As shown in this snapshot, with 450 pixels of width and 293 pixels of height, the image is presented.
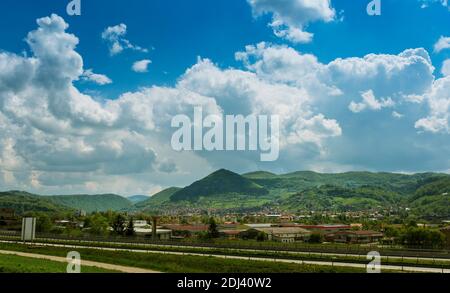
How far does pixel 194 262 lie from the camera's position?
42.8 m

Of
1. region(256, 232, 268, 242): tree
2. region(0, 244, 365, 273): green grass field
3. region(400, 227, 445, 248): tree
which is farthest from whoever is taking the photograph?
region(256, 232, 268, 242): tree

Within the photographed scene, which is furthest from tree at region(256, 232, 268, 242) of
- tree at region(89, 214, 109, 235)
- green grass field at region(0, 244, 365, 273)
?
green grass field at region(0, 244, 365, 273)

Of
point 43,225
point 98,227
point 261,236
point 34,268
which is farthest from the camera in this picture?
point 43,225

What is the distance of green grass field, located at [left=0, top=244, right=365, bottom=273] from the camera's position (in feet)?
122

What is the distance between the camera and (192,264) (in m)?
42.0

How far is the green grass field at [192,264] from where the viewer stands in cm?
3728

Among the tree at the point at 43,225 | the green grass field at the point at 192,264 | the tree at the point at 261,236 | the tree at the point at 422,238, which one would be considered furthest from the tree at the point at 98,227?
the tree at the point at 422,238

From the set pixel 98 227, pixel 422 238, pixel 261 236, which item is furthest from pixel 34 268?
pixel 98 227

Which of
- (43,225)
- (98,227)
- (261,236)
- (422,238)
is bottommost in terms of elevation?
(261,236)

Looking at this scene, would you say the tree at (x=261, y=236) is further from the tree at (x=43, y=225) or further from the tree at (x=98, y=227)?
the tree at (x=43, y=225)

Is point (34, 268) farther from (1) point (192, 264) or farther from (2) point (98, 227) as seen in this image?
(2) point (98, 227)

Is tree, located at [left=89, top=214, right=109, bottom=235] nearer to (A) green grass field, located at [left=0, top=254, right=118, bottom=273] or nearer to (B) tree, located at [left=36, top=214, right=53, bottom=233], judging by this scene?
(B) tree, located at [left=36, top=214, right=53, bottom=233]
